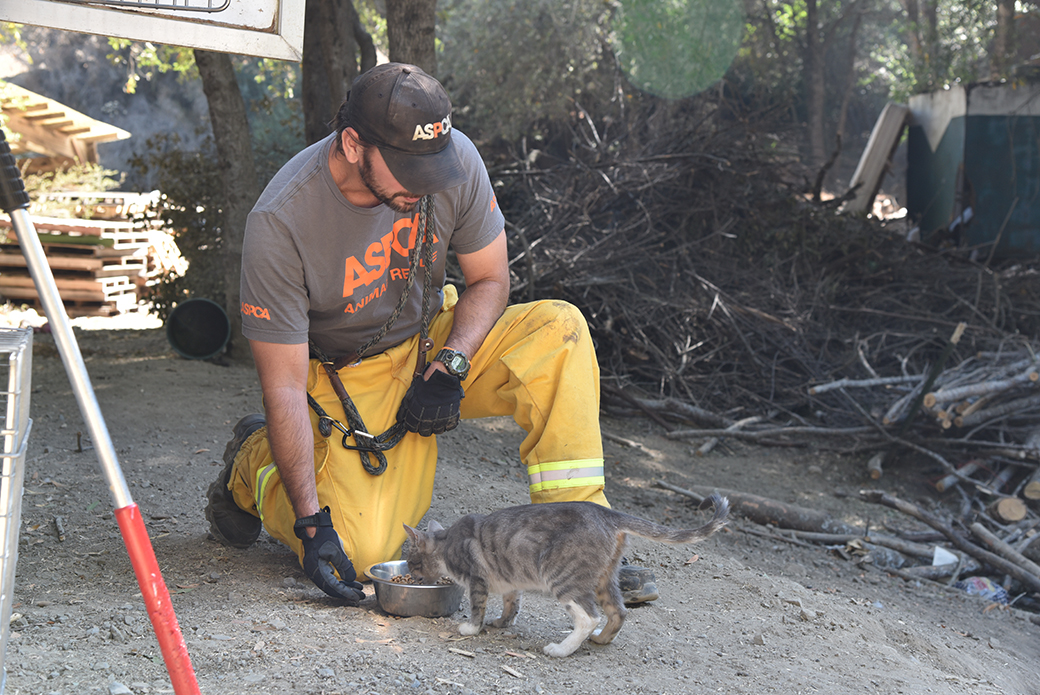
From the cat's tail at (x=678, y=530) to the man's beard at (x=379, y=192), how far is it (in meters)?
1.25

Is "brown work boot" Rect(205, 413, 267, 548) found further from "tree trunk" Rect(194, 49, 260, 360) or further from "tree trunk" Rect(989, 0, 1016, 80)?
"tree trunk" Rect(989, 0, 1016, 80)

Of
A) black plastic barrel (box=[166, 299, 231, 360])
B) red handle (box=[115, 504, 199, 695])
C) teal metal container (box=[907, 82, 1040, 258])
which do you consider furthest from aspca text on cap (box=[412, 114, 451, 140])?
teal metal container (box=[907, 82, 1040, 258])

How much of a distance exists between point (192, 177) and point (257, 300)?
16.5ft

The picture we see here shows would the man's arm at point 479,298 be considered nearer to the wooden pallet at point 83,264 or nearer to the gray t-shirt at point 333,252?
the gray t-shirt at point 333,252

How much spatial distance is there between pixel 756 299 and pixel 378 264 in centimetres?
493

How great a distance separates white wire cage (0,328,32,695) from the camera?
4.65ft

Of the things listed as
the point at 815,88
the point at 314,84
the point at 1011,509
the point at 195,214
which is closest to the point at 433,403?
the point at 1011,509

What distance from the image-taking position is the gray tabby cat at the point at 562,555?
7.81 feet

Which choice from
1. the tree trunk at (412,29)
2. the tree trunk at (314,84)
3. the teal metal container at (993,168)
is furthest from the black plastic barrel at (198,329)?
the teal metal container at (993,168)

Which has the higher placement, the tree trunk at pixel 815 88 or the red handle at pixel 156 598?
the tree trunk at pixel 815 88

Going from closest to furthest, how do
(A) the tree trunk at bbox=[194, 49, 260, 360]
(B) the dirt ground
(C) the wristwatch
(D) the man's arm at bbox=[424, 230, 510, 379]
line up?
1. (B) the dirt ground
2. (C) the wristwatch
3. (D) the man's arm at bbox=[424, 230, 510, 379]
4. (A) the tree trunk at bbox=[194, 49, 260, 360]

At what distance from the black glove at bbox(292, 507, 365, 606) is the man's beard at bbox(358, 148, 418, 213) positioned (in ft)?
3.43

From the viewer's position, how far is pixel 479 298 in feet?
10.3

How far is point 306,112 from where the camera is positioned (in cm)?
652
